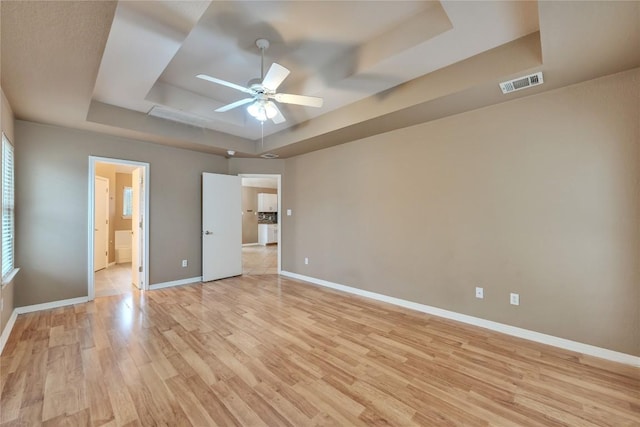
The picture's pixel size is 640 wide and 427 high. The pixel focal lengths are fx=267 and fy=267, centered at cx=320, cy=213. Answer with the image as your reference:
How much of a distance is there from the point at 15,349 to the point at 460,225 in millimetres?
4715

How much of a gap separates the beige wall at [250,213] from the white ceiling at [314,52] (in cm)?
690

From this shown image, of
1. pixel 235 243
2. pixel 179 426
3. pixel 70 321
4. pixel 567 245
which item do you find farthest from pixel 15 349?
pixel 567 245

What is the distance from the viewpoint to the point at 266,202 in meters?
11.2

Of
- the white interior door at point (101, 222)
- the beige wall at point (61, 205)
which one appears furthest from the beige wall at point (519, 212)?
the white interior door at point (101, 222)

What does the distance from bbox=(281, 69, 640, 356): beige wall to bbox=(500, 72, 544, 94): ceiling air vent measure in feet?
0.97

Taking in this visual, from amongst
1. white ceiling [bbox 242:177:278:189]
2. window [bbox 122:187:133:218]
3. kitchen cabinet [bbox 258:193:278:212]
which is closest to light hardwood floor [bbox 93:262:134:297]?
window [bbox 122:187:133:218]

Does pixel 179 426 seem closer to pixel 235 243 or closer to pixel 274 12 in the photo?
pixel 274 12

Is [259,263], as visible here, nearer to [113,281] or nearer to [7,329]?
[113,281]

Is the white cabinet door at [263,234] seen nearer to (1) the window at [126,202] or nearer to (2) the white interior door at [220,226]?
(1) the window at [126,202]

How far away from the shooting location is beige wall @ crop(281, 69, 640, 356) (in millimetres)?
2314

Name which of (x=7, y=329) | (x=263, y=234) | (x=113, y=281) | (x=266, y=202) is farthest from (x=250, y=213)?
(x=7, y=329)

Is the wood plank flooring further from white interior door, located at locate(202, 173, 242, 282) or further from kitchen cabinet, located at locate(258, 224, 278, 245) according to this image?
kitchen cabinet, located at locate(258, 224, 278, 245)

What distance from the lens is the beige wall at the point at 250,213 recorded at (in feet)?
34.8

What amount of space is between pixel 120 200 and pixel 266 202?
5.12m
